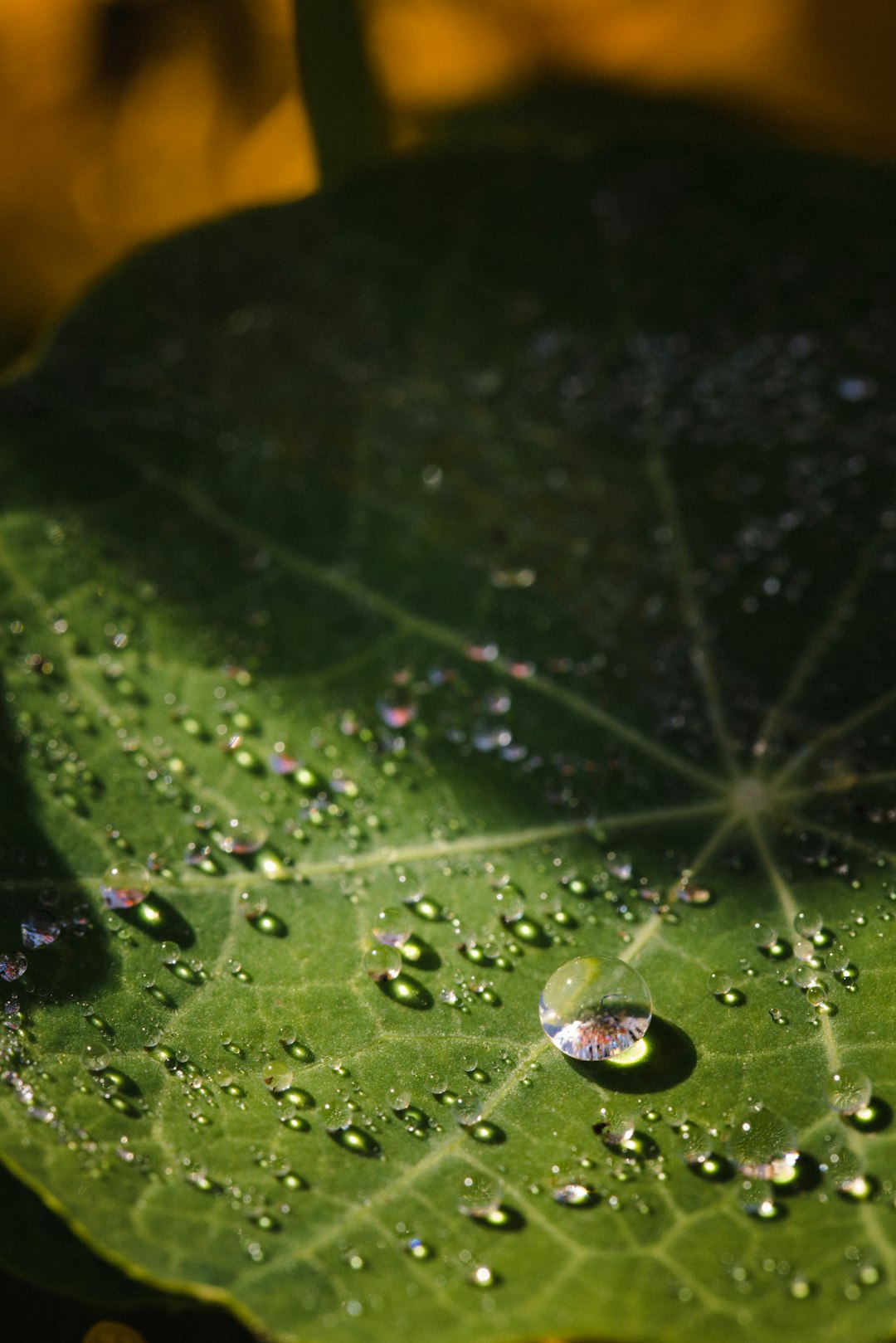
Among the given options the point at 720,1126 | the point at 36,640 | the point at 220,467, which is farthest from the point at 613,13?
the point at 720,1126

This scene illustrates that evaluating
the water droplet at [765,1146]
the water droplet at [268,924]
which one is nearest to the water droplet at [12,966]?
the water droplet at [268,924]

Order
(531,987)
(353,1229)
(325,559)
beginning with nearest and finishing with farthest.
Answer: (353,1229)
(531,987)
(325,559)

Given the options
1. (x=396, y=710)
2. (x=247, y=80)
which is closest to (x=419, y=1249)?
(x=396, y=710)

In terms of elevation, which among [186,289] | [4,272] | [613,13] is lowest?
[186,289]

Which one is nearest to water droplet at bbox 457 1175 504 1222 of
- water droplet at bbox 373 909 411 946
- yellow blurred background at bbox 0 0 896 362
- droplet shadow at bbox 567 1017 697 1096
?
droplet shadow at bbox 567 1017 697 1096

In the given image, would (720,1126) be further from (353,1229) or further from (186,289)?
(186,289)

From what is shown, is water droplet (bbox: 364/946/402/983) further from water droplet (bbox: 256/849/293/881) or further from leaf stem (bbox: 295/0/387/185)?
leaf stem (bbox: 295/0/387/185)
